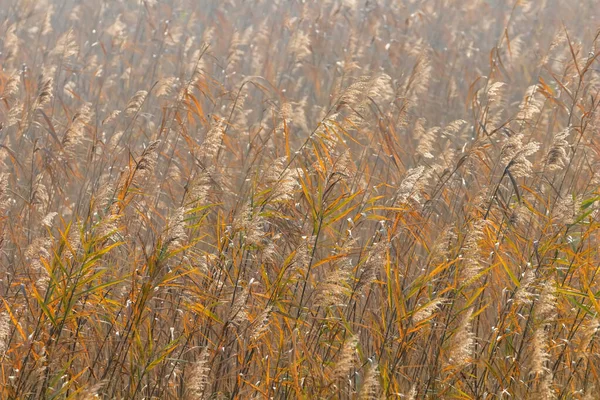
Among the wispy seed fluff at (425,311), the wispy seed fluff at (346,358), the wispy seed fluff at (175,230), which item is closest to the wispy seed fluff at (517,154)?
the wispy seed fluff at (425,311)

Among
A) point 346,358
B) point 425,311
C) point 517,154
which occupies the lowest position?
point 346,358

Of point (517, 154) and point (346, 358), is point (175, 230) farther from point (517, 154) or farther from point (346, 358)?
point (517, 154)

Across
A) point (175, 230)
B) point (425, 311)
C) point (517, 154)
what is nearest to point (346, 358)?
point (425, 311)

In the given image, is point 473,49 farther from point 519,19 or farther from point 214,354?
point 214,354

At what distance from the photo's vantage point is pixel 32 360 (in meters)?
2.54

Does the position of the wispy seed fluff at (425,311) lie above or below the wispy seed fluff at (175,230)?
below

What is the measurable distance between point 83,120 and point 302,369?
140 centimetres

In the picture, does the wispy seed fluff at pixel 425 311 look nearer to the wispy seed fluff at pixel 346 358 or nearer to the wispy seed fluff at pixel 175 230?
the wispy seed fluff at pixel 346 358

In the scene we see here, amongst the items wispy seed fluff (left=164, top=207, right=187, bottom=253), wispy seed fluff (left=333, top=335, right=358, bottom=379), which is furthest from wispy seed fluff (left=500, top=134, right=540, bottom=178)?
wispy seed fluff (left=164, top=207, right=187, bottom=253)

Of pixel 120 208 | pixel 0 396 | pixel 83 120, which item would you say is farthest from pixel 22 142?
pixel 0 396

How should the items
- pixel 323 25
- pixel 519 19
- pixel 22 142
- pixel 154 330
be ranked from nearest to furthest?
pixel 154 330, pixel 22 142, pixel 323 25, pixel 519 19

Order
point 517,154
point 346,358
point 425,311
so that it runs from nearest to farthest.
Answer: point 346,358
point 425,311
point 517,154

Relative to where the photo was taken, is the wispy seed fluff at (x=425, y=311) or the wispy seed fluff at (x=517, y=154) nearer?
the wispy seed fluff at (x=425, y=311)

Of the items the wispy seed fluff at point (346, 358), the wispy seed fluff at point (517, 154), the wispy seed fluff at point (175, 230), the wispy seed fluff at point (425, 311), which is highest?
the wispy seed fluff at point (517, 154)
